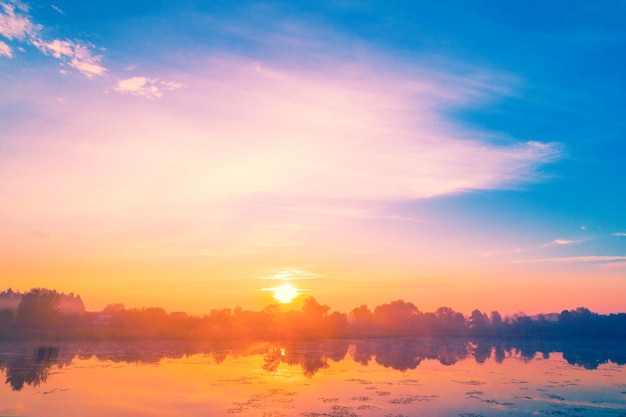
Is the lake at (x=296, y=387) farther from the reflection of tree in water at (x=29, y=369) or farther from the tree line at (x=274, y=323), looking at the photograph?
the tree line at (x=274, y=323)

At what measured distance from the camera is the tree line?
77.4 m

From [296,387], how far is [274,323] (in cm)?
8675

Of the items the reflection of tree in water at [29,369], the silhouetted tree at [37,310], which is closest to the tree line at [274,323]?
the silhouetted tree at [37,310]

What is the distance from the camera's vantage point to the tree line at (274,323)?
7739 cm

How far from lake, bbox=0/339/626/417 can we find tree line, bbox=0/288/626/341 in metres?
35.4

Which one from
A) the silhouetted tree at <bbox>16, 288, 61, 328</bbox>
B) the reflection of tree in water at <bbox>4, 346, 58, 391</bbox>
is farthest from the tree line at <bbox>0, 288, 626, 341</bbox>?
the reflection of tree in water at <bbox>4, 346, 58, 391</bbox>

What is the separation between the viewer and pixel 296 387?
96.4 feet

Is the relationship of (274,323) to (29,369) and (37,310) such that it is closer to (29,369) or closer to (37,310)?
(37,310)

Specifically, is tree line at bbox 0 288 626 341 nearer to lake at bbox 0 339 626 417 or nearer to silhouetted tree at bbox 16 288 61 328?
silhouetted tree at bbox 16 288 61 328

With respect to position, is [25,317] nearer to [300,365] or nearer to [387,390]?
[300,365]

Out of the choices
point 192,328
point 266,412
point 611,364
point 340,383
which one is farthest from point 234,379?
point 192,328

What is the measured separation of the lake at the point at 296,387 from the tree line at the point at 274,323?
35359mm

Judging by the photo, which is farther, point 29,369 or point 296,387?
point 29,369

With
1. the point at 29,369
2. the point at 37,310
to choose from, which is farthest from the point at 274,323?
the point at 29,369
